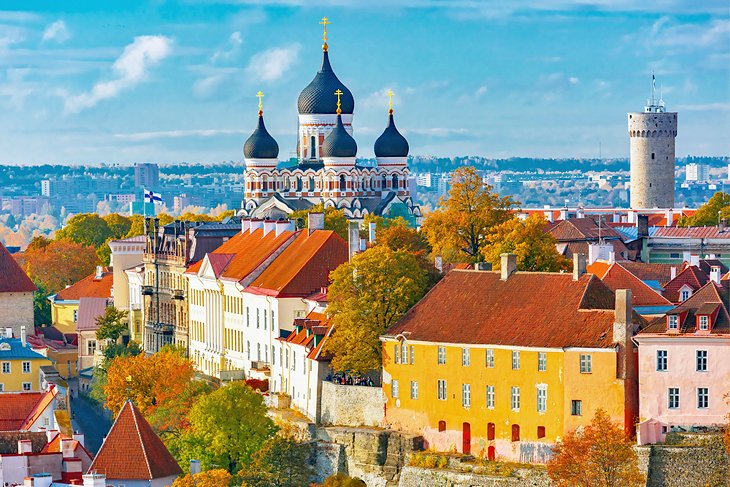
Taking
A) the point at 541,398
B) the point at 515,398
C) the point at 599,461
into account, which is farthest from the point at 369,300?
the point at 599,461

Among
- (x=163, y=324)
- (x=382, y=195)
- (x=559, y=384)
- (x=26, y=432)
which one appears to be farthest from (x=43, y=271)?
(x=559, y=384)

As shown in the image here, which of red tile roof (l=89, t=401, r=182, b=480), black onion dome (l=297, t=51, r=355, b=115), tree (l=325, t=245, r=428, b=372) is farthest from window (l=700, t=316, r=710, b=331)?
black onion dome (l=297, t=51, r=355, b=115)

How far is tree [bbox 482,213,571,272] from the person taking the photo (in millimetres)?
89688

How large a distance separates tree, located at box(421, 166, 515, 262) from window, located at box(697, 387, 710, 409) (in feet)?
82.1

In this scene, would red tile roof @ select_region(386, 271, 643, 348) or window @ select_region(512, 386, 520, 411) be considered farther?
window @ select_region(512, 386, 520, 411)

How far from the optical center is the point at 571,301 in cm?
7756

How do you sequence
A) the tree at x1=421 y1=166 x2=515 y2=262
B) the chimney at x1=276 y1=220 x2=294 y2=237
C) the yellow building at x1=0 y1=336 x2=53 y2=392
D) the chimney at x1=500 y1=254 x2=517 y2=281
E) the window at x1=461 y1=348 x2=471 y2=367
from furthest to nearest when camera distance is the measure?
the chimney at x1=276 y1=220 x2=294 y2=237 < the yellow building at x1=0 y1=336 x2=53 y2=392 < the tree at x1=421 y1=166 x2=515 y2=262 < the chimney at x1=500 y1=254 x2=517 y2=281 < the window at x1=461 y1=348 x2=471 y2=367

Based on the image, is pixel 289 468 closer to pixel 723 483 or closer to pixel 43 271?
pixel 723 483

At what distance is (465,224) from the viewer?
99500mm

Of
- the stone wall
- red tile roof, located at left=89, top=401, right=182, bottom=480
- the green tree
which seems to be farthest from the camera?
the green tree

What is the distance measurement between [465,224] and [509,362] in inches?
901

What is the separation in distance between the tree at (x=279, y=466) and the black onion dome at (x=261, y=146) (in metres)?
99.3

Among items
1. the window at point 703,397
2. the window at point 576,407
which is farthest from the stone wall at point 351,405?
the window at point 703,397

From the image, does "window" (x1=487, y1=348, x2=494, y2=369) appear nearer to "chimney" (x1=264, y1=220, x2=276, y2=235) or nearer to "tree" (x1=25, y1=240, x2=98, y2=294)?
"chimney" (x1=264, y1=220, x2=276, y2=235)
